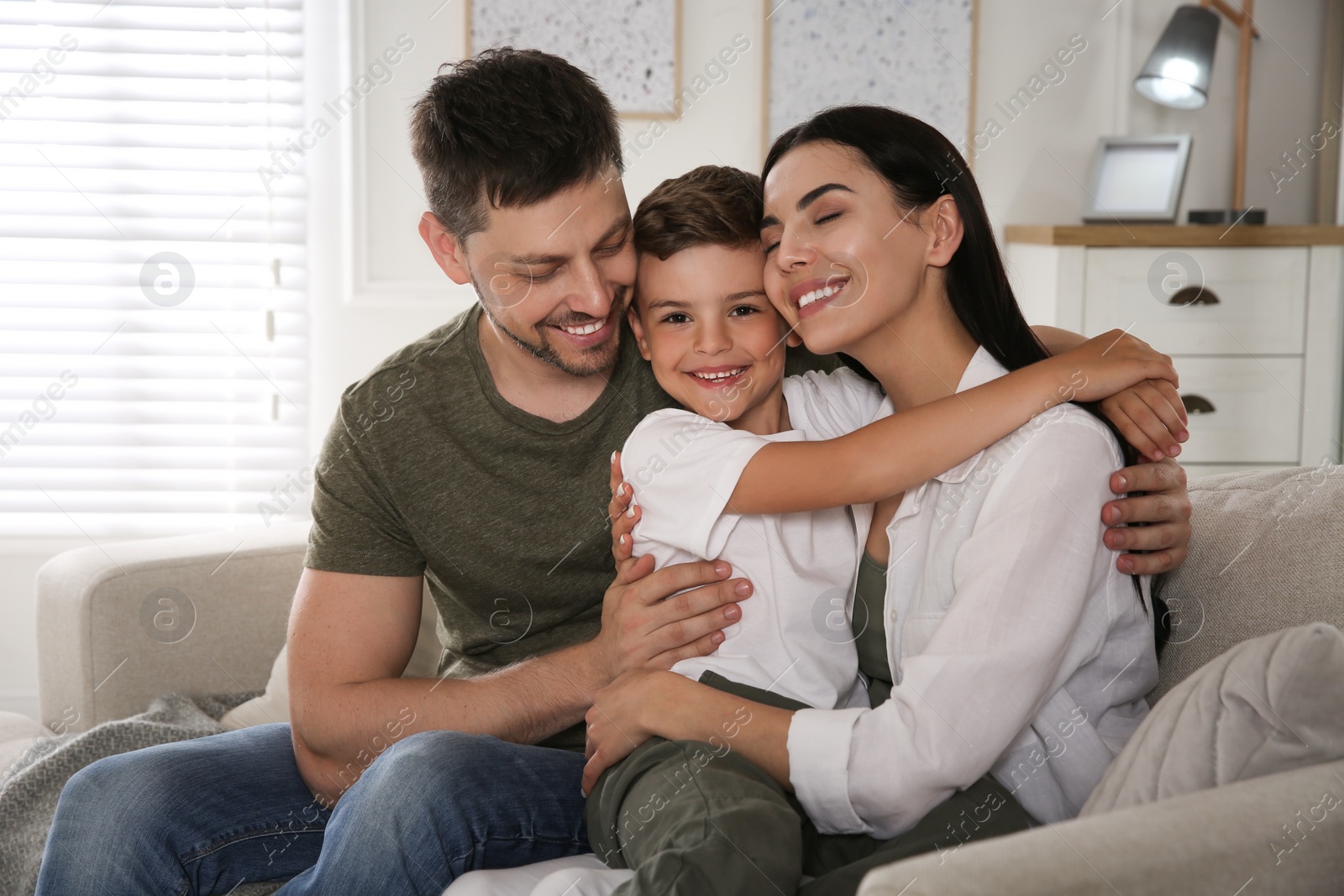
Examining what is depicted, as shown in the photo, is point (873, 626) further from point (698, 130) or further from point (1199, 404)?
point (698, 130)

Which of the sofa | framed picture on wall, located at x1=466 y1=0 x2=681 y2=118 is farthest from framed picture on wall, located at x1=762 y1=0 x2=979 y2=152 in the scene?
the sofa

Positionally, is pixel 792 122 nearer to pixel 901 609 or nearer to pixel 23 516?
pixel 901 609

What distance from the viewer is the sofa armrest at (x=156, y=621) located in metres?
1.83

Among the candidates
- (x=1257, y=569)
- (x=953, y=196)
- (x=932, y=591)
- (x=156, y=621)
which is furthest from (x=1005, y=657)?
(x=156, y=621)

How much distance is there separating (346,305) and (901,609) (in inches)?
85.9

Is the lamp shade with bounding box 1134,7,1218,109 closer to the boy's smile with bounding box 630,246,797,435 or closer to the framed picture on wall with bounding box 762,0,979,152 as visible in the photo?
the framed picture on wall with bounding box 762,0,979,152

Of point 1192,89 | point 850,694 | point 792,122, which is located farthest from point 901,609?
point 1192,89

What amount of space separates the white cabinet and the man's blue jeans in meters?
1.88

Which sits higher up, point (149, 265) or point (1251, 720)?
point (149, 265)

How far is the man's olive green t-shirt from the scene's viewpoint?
5.08 feet

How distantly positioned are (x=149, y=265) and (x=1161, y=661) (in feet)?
8.92

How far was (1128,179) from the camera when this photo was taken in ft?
9.83

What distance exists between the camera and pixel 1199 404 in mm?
2727

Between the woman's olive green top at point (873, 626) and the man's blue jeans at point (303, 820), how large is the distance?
385 mm
